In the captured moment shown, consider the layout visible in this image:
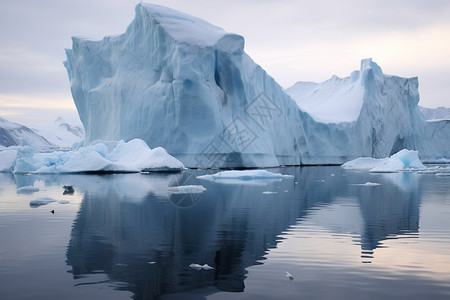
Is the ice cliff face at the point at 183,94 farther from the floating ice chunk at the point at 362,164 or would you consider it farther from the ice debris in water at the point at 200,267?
the ice debris in water at the point at 200,267

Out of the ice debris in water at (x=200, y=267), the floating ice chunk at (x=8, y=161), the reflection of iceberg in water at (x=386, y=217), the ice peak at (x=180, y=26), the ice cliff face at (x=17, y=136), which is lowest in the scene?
the ice debris in water at (x=200, y=267)

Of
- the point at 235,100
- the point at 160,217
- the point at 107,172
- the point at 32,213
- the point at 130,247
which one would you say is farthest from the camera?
the point at 235,100

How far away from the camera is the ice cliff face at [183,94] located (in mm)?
21312

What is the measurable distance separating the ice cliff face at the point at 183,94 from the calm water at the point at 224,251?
13.3 metres

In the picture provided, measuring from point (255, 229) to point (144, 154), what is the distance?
14.1 m

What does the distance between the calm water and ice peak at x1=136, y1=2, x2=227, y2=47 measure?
14.9 meters

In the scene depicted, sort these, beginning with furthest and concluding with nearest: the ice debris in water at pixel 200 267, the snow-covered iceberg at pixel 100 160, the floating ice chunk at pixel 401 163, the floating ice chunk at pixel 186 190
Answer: the floating ice chunk at pixel 401 163 → the snow-covered iceberg at pixel 100 160 → the floating ice chunk at pixel 186 190 → the ice debris in water at pixel 200 267

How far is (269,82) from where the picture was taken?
26422 mm

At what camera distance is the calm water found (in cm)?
321

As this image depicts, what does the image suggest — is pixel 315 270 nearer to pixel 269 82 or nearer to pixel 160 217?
pixel 160 217

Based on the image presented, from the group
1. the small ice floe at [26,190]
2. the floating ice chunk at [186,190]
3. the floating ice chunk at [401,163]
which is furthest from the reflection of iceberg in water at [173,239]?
the floating ice chunk at [401,163]

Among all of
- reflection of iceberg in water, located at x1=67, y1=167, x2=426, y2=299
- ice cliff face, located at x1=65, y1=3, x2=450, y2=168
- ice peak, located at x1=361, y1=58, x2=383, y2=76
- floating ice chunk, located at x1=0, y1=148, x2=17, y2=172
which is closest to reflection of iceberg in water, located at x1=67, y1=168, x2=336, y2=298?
reflection of iceberg in water, located at x1=67, y1=167, x2=426, y2=299

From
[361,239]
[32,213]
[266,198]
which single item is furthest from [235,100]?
[361,239]

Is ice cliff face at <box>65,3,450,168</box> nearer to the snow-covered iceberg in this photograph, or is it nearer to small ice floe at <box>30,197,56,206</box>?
the snow-covered iceberg
